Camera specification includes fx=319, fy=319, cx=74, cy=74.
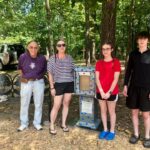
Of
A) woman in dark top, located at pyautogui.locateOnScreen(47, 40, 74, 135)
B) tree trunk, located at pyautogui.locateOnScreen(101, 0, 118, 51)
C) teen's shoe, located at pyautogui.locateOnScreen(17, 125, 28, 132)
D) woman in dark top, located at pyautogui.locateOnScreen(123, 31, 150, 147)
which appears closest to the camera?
woman in dark top, located at pyautogui.locateOnScreen(123, 31, 150, 147)

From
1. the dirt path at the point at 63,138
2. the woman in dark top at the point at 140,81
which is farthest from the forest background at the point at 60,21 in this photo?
the woman in dark top at the point at 140,81

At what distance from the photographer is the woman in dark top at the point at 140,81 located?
5.15 metres

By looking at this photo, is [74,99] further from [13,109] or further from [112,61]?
[112,61]

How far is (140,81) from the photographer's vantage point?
523cm

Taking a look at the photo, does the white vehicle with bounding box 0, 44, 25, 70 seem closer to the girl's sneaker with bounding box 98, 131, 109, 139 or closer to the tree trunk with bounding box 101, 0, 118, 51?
the tree trunk with bounding box 101, 0, 118, 51

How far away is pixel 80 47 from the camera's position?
109 feet

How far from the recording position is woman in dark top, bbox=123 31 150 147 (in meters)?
5.15

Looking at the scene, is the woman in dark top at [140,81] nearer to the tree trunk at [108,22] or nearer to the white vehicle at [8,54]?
the tree trunk at [108,22]

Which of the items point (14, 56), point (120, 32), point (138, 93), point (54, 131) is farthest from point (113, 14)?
point (120, 32)

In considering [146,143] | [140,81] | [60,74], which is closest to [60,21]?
[60,74]

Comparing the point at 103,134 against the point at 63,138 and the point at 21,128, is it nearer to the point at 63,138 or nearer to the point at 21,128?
the point at 63,138

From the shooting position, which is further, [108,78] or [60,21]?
[60,21]

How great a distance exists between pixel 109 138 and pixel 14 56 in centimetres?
1408

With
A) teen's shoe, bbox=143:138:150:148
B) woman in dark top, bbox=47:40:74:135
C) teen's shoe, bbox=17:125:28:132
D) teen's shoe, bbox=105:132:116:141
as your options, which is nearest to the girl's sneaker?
teen's shoe, bbox=105:132:116:141
